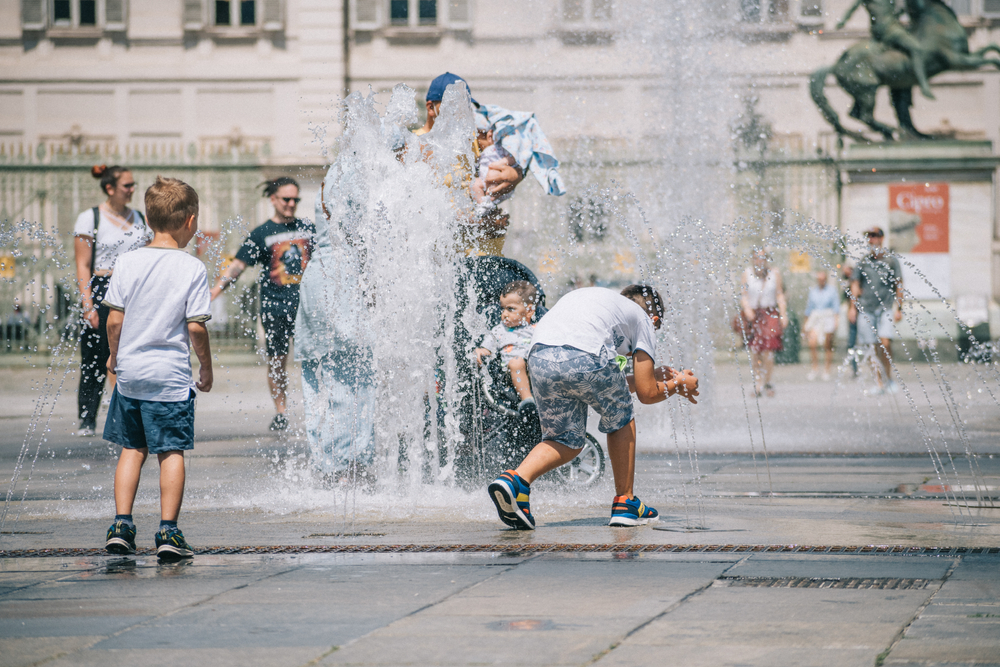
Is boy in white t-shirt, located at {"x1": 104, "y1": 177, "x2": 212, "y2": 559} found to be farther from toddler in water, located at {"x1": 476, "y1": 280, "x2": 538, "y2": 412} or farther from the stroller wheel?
the stroller wheel

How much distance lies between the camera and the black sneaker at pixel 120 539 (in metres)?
4.88

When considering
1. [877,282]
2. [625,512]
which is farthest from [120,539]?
[877,282]

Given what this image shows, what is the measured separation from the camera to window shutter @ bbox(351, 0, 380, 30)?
33062 millimetres

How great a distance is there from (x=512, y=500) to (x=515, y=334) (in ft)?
4.94

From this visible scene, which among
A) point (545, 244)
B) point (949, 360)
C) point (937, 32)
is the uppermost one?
point (937, 32)

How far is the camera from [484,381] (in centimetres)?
664

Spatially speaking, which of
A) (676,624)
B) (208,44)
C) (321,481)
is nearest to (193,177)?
(208,44)

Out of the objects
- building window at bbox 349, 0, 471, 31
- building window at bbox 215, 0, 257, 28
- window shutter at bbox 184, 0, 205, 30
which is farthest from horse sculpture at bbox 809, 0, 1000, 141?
window shutter at bbox 184, 0, 205, 30

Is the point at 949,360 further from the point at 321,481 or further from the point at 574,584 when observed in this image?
the point at 574,584

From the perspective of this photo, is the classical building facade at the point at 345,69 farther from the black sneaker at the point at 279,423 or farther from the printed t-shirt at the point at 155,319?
the printed t-shirt at the point at 155,319

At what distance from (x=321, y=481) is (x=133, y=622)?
3.38 m

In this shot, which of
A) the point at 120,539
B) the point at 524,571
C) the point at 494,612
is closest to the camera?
the point at 494,612

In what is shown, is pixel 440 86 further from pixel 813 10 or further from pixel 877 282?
pixel 813 10

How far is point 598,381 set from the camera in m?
5.56
